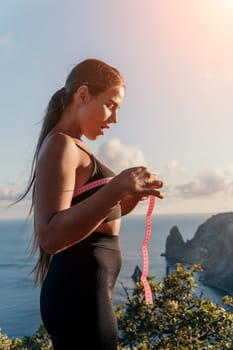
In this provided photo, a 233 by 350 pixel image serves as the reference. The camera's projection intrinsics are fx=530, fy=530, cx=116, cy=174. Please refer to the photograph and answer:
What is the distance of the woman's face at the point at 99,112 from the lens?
1.76 meters

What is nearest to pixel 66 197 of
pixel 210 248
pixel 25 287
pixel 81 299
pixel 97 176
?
pixel 97 176

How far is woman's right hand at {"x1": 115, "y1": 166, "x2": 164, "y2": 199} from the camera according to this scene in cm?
154

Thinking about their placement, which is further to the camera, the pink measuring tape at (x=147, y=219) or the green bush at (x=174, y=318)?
the green bush at (x=174, y=318)

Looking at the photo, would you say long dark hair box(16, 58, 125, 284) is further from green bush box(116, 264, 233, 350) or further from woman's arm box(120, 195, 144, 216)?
green bush box(116, 264, 233, 350)

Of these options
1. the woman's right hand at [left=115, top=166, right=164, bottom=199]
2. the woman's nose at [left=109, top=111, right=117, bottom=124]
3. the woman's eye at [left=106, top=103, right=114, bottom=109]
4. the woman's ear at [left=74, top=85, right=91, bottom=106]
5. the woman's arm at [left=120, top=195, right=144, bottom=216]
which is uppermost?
the woman's ear at [left=74, top=85, right=91, bottom=106]

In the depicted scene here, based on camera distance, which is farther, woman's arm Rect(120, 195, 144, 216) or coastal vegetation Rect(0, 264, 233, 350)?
coastal vegetation Rect(0, 264, 233, 350)

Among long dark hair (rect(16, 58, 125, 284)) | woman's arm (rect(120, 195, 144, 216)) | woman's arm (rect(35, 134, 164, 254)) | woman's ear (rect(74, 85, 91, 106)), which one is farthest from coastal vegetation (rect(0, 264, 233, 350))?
woman's arm (rect(35, 134, 164, 254))

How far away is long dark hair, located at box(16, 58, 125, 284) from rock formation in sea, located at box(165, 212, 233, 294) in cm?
7552

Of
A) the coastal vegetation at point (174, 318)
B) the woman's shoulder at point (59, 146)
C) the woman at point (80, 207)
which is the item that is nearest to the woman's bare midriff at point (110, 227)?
the woman at point (80, 207)

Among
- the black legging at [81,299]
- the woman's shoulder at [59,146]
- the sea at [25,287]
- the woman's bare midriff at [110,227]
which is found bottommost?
the sea at [25,287]

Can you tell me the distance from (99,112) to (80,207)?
40 centimetres

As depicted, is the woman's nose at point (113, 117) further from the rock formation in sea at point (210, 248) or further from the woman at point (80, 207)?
the rock formation in sea at point (210, 248)

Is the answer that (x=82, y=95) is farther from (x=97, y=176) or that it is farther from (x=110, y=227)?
(x=110, y=227)

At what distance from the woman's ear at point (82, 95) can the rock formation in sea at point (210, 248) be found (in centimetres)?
7573
